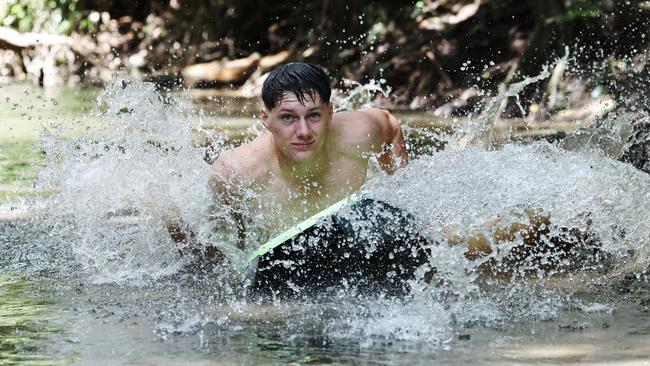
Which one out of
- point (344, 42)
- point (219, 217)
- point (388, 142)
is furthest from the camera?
point (344, 42)

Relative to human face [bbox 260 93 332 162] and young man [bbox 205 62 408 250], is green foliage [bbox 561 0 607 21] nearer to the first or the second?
young man [bbox 205 62 408 250]

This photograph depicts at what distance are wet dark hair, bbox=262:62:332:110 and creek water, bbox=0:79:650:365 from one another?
0.54 meters

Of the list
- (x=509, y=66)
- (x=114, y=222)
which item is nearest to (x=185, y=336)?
(x=114, y=222)

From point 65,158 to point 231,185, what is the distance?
1.64m

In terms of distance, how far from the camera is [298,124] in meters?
5.23

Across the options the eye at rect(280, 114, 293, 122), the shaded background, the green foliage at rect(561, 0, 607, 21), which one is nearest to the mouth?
the eye at rect(280, 114, 293, 122)

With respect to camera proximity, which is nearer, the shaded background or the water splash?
the water splash

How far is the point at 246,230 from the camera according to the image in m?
5.51

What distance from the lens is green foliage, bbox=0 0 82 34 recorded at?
1902 centimetres

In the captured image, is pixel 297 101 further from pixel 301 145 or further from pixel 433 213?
pixel 433 213

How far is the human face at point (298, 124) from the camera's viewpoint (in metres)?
5.20

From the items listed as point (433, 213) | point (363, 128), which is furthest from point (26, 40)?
point (433, 213)

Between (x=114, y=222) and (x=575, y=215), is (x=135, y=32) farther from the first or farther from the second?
(x=575, y=215)

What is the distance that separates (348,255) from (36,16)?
14.9m
